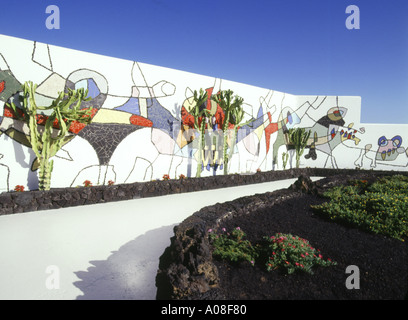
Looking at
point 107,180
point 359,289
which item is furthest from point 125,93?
point 359,289

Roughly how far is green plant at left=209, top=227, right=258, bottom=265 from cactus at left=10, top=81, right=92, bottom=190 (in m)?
4.81

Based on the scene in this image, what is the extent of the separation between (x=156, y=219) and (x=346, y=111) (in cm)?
1375

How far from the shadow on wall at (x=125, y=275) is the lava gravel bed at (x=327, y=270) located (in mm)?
857

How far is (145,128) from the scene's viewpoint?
8844mm

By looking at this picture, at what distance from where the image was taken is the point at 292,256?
307 centimetres

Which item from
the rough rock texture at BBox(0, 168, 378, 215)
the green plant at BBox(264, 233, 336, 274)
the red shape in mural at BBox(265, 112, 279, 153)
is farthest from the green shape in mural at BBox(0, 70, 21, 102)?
the red shape in mural at BBox(265, 112, 279, 153)

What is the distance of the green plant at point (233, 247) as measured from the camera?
3205 millimetres

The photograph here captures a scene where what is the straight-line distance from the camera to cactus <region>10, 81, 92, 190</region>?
6.30 meters

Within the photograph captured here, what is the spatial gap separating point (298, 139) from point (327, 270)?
41.6 ft

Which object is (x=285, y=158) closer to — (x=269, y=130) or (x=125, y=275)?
(x=269, y=130)

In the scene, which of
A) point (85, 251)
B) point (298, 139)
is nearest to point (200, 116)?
point (298, 139)

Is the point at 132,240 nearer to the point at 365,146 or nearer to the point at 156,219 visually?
the point at 156,219

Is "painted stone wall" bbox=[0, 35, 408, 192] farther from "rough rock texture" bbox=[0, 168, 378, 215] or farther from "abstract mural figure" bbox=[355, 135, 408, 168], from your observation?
"rough rock texture" bbox=[0, 168, 378, 215]

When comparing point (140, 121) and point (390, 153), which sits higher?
point (140, 121)
